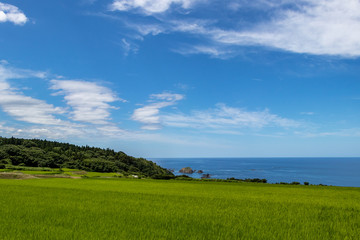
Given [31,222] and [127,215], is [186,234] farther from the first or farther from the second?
[31,222]

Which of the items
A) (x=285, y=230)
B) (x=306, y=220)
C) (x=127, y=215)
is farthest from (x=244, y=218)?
(x=127, y=215)

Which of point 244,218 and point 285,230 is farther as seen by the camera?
point 244,218

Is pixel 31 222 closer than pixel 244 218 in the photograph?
Yes

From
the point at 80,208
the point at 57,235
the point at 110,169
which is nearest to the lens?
the point at 57,235

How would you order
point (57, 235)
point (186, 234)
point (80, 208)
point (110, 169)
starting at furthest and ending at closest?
point (110, 169), point (80, 208), point (186, 234), point (57, 235)

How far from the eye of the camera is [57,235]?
7801 millimetres

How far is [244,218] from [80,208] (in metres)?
8.67

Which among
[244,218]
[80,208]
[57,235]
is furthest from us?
[80,208]

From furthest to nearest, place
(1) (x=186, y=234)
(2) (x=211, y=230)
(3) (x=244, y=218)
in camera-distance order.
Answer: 1. (3) (x=244, y=218)
2. (2) (x=211, y=230)
3. (1) (x=186, y=234)

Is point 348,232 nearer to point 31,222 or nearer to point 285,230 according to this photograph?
point 285,230

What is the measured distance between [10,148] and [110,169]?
39800 mm

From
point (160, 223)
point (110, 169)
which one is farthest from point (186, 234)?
point (110, 169)

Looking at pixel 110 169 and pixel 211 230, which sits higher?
pixel 211 230

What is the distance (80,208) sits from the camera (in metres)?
12.7
